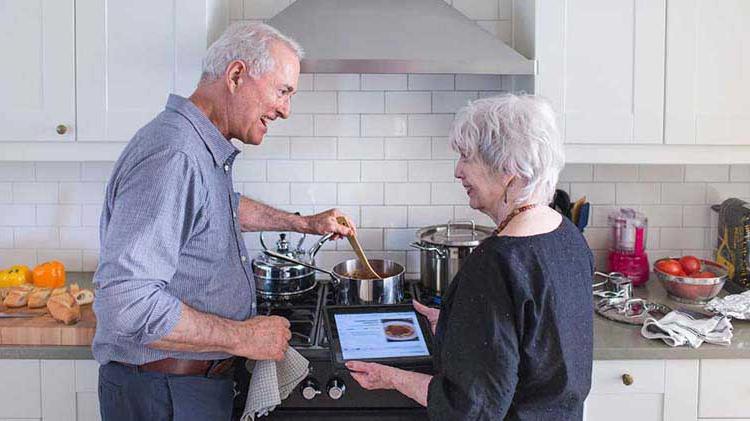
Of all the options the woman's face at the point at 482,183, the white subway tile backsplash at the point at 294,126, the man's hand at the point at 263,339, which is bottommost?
the man's hand at the point at 263,339

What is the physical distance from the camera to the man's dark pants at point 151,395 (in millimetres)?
1924

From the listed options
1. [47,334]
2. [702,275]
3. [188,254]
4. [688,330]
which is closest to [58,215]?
[47,334]

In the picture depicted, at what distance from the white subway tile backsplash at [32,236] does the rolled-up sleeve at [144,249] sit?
1405mm

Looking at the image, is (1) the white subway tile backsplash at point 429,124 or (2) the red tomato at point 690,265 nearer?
(2) the red tomato at point 690,265

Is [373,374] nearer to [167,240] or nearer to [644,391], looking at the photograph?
[167,240]

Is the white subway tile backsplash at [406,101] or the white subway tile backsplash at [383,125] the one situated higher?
the white subway tile backsplash at [406,101]

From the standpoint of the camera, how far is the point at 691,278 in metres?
2.63

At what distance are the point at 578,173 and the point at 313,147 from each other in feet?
3.44

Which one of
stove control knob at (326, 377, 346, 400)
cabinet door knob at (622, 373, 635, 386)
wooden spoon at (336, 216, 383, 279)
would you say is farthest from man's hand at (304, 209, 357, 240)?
cabinet door knob at (622, 373, 635, 386)

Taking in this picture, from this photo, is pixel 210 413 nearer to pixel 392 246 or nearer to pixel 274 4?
pixel 392 246

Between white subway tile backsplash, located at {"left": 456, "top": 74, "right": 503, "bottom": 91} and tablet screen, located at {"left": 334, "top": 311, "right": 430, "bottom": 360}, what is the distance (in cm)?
102

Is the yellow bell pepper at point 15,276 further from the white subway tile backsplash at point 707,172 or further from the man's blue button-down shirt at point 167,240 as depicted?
the white subway tile backsplash at point 707,172

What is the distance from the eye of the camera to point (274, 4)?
2.89 m

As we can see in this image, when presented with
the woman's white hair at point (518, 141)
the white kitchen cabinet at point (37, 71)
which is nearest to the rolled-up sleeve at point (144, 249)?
the woman's white hair at point (518, 141)
